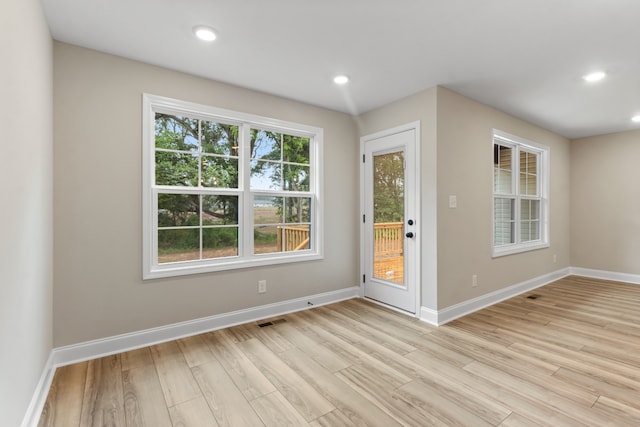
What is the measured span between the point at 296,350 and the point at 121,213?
187cm

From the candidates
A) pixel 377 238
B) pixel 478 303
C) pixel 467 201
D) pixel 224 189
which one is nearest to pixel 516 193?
pixel 467 201

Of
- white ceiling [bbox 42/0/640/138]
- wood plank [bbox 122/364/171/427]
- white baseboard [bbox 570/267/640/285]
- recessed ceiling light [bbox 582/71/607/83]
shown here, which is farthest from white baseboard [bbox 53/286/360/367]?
white baseboard [bbox 570/267/640/285]

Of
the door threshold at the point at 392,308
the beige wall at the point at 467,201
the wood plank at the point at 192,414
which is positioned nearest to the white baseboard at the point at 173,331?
the door threshold at the point at 392,308

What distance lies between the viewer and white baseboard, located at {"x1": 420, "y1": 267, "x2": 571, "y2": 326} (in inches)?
124

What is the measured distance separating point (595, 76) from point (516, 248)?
88.1 inches

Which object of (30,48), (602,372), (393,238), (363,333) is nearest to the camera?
(30,48)

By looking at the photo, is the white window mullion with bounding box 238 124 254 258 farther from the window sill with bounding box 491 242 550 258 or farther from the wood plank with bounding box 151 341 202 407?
the window sill with bounding box 491 242 550 258

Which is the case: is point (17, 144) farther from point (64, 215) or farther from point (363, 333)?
point (363, 333)

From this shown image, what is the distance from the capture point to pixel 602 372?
7.25ft

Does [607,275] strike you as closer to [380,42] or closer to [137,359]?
[380,42]

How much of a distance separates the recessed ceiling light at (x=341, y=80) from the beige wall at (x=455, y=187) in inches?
33.1

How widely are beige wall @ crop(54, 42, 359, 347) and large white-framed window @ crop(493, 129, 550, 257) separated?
348cm

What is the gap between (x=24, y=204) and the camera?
62.7 inches

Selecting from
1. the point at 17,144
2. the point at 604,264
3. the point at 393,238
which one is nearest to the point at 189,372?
the point at 17,144
